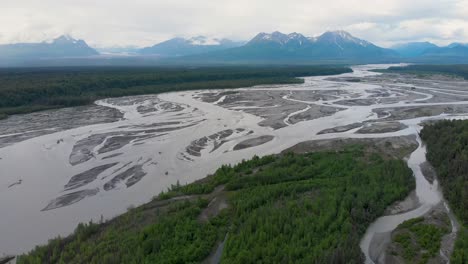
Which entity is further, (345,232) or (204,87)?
(204,87)

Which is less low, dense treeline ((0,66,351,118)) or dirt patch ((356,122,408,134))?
dense treeline ((0,66,351,118))

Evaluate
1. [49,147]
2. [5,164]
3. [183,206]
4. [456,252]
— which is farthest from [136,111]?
[456,252]

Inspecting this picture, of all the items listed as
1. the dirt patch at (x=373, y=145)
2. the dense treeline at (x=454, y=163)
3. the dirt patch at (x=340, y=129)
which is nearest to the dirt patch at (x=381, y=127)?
the dirt patch at (x=340, y=129)

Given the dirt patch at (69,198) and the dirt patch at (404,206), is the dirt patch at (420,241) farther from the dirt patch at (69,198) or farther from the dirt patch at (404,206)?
the dirt patch at (69,198)

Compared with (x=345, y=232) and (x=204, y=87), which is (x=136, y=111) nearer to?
(x=204, y=87)

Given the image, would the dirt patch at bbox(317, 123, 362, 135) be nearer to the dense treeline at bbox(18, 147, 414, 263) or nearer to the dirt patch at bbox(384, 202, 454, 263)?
the dense treeline at bbox(18, 147, 414, 263)

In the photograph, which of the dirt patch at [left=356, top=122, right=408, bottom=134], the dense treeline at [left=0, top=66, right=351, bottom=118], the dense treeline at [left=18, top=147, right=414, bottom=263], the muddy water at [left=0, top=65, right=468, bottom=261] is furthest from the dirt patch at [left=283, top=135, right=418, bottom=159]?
the dense treeline at [left=0, top=66, right=351, bottom=118]

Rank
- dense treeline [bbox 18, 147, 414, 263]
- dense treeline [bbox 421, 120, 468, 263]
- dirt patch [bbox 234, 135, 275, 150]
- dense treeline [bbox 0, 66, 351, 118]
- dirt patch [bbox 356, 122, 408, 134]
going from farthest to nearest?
dense treeline [bbox 0, 66, 351, 118]
dirt patch [bbox 356, 122, 408, 134]
dirt patch [bbox 234, 135, 275, 150]
dense treeline [bbox 421, 120, 468, 263]
dense treeline [bbox 18, 147, 414, 263]

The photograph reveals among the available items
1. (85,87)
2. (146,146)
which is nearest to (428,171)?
(146,146)
